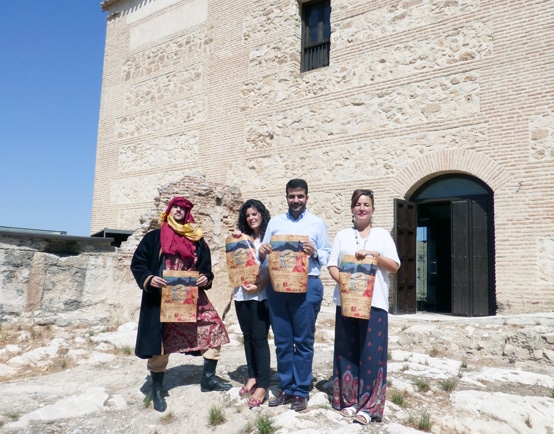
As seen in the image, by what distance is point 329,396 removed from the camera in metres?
4.41

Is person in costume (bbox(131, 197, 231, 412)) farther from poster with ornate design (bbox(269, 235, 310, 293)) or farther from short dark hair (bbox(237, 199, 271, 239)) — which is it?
poster with ornate design (bbox(269, 235, 310, 293))

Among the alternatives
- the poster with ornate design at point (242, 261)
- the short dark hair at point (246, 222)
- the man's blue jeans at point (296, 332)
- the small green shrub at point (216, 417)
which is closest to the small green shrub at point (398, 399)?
the man's blue jeans at point (296, 332)

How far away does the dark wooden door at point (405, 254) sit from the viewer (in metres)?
9.13

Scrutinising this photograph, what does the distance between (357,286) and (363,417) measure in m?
1.02

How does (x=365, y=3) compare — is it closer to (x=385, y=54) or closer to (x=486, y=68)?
(x=385, y=54)

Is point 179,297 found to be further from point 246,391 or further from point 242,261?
point 246,391

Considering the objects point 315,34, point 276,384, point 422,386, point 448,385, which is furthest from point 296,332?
point 315,34

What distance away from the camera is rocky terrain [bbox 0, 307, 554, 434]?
405 cm

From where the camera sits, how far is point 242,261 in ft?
14.0

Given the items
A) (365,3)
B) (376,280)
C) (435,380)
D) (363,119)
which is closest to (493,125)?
(363,119)

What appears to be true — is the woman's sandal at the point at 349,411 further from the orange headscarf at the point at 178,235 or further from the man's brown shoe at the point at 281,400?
the orange headscarf at the point at 178,235

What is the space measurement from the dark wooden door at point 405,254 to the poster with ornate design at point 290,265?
17.9 feet

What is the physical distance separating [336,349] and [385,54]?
7.39m

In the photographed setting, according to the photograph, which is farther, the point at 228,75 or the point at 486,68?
the point at 228,75
